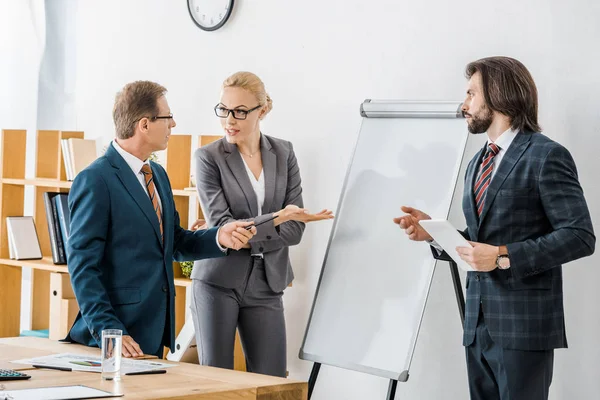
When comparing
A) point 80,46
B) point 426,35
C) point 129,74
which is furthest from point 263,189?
point 80,46

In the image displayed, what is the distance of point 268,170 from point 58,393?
1.76 m

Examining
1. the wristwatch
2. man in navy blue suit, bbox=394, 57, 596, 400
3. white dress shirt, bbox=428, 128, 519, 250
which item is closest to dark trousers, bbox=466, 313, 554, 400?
man in navy blue suit, bbox=394, 57, 596, 400

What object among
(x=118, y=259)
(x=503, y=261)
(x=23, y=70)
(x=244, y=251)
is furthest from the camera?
(x=23, y=70)

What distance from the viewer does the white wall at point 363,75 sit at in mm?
3355

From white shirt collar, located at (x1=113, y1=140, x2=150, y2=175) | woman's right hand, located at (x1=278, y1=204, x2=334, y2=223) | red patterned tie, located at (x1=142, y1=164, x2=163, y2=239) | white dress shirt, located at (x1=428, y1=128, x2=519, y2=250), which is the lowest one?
woman's right hand, located at (x1=278, y1=204, x2=334, y2=223)

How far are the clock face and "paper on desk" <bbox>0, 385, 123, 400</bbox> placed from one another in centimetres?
302

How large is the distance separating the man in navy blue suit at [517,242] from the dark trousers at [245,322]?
3.19 ft

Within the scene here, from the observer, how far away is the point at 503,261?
8.43 feet

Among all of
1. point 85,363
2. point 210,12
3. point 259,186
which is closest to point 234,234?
point 259,186

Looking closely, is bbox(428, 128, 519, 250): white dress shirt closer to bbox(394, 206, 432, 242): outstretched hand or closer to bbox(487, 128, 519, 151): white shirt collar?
bbox(487, 128, 519, 151): white shirt collar

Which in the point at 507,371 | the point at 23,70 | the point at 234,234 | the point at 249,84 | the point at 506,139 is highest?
the point at 23,70

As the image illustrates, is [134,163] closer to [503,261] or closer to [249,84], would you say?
[249,84]

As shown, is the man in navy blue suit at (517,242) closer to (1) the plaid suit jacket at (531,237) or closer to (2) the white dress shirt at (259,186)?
(1) the plaid suit jacket at (531,237)

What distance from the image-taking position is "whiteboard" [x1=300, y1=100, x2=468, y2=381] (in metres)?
3.27
